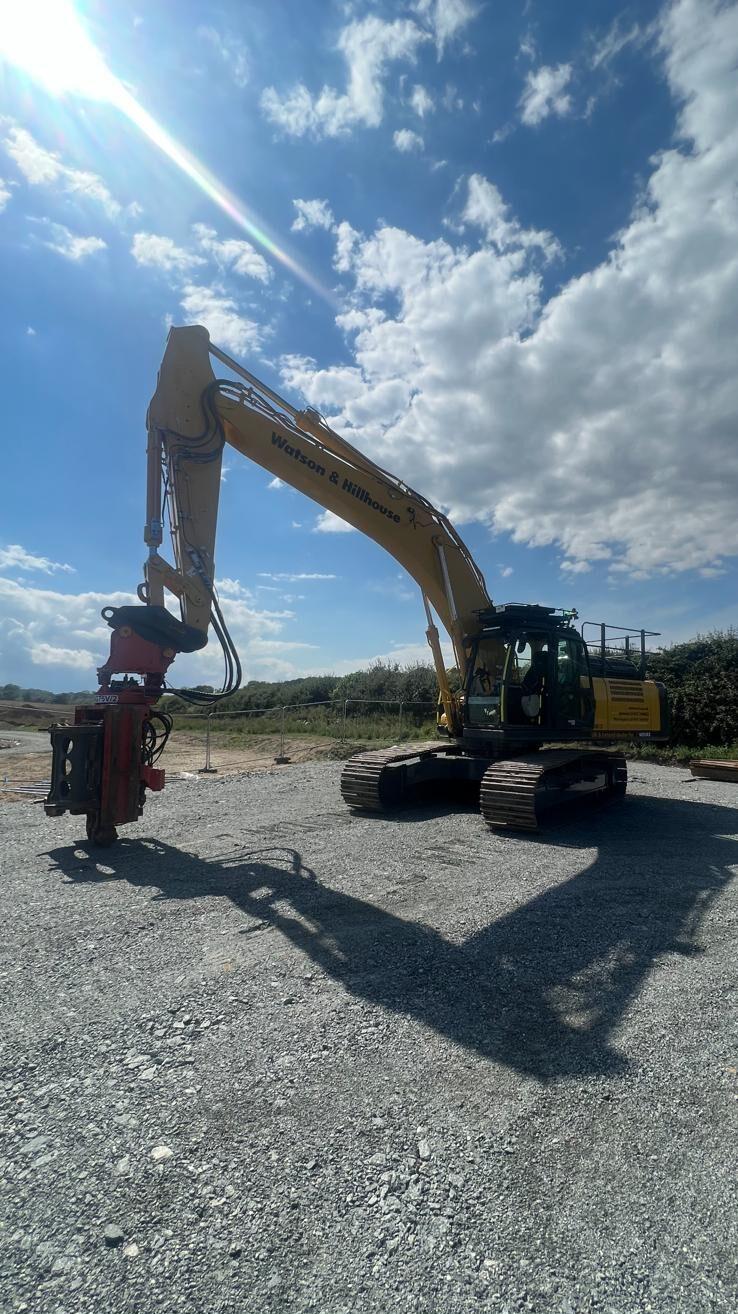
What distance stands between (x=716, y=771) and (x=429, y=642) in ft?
26.6

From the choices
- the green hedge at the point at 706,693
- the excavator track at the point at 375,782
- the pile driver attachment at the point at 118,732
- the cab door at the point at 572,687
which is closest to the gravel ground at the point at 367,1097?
the pile driver attachment at the point at 118,732

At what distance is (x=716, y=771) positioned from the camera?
48.3ft

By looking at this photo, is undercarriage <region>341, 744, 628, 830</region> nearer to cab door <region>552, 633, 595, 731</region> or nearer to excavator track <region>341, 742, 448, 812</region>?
excavator track <region>341, 742, 448, 812</region>

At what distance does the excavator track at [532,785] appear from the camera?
8227 millimetres

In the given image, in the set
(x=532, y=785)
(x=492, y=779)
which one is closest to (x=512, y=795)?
(x=532, y=785)

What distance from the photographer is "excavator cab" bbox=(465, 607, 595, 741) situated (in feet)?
32.3

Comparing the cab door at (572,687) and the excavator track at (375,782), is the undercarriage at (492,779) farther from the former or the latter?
the cab door at (572,687)

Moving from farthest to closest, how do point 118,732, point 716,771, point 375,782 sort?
point 716,771 < point 375,782 < point 118,732

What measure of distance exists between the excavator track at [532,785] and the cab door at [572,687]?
491mm

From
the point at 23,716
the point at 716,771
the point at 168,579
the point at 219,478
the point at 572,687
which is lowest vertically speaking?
the point at 716,771

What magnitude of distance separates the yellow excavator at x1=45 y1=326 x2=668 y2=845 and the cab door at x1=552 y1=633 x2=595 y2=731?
24 mm

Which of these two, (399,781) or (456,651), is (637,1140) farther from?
(456,651)

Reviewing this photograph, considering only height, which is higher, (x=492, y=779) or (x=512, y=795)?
(x=492, y=779)

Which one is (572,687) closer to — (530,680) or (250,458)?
(530,680)
